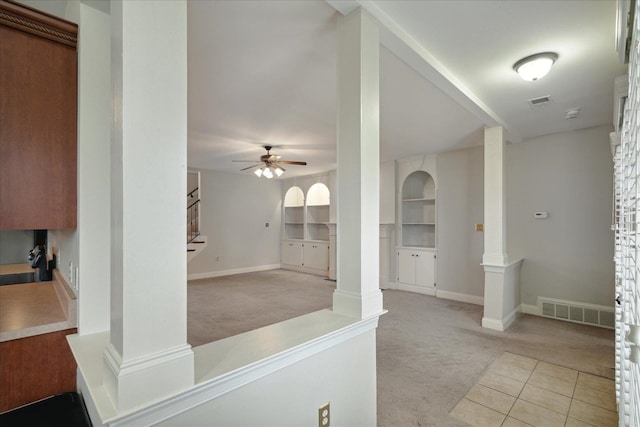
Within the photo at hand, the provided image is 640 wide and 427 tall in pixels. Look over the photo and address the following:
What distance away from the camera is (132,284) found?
886 millimetres

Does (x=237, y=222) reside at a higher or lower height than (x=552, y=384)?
higher

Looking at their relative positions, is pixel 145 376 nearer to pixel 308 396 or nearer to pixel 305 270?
pixel 308 396

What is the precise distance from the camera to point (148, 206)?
913mm

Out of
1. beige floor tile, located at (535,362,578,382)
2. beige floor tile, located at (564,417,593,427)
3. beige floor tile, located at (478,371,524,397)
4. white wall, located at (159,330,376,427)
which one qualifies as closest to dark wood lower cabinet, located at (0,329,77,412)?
white wall, located at (159,330,376,427)

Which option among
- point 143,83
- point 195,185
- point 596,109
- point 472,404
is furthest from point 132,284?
point 195,185

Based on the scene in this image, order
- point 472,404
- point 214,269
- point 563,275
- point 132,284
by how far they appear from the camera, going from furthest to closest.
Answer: point 214,269, point 563,275, point 472,404, point 132,284

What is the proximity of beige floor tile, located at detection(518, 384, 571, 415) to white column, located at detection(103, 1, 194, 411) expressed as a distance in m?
2.63

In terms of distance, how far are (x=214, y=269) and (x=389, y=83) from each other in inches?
233

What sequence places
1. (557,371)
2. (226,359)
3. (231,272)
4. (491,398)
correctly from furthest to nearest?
(231,272) < (557,371) < (491,398) < (226,359)

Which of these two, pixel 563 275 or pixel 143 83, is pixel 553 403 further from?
pixel 143 83

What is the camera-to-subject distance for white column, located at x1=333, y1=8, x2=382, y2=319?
164cm

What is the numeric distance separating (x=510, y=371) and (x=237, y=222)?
6.29 metres

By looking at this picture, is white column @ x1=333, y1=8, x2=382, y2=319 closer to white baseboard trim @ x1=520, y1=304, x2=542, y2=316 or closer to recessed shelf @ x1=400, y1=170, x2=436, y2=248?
white baseboard trim @ x1=520, y1=304, x2=542, y2=316

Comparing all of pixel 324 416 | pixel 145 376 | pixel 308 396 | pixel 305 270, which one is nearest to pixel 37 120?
pixel 145 376
